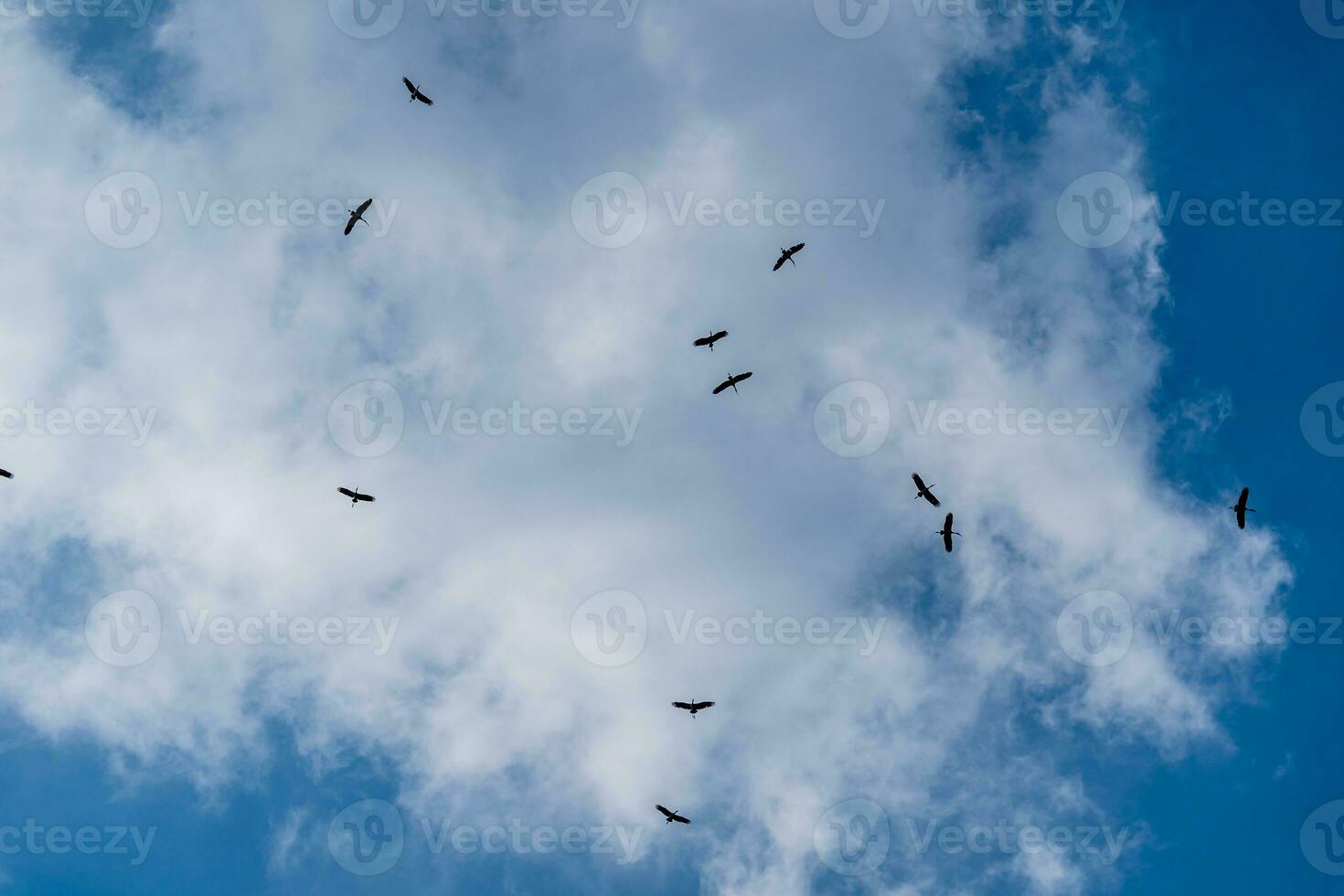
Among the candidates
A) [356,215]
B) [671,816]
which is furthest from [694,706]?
[356,215]

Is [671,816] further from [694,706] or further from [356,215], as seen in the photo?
[356,215]

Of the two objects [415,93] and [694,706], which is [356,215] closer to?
[415,93]

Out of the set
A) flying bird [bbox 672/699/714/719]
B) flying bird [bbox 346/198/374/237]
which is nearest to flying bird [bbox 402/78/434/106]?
flying bird [bbox 346/198/374/237]

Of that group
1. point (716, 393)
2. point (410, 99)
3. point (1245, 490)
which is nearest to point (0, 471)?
point (410, 99)

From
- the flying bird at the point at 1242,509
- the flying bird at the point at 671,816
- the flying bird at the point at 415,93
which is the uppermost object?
the flying bird at the point at 1242,509

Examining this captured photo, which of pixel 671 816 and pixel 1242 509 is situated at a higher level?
pixel 1242 509

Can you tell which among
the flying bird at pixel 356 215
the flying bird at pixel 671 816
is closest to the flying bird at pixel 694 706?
the flying bird at pixel 671 816

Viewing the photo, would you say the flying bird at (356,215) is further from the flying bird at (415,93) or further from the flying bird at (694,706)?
the flying bird at (694,706)

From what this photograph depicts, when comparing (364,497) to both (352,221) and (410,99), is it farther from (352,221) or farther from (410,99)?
(410,99)

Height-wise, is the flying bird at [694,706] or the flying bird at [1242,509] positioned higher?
the flying bird at [1242,509]

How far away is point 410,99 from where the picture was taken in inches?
4552

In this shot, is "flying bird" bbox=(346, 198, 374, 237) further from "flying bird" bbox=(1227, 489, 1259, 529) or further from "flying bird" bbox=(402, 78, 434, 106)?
"flying bird" bbox=(1227, 489, 1259, 529)

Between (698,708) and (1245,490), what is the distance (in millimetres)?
68954

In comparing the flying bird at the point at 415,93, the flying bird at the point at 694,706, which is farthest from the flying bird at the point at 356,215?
the flying bird at the point at 694,706
